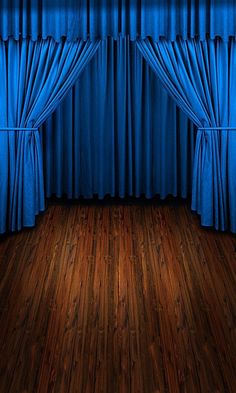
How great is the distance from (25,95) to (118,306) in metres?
1.92

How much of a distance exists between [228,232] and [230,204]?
0.21 m

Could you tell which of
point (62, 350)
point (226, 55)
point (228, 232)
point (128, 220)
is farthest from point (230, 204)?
point (62, 350)

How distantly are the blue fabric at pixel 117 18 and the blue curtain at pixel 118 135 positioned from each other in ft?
1.51

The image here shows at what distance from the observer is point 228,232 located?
417 centimetres

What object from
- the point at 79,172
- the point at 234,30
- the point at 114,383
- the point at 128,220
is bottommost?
the point at 114,383

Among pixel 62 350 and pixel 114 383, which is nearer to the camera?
pixel 114 383

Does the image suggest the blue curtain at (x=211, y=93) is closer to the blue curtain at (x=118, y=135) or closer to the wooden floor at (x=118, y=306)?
the wooden floor at (x=118, y=306)

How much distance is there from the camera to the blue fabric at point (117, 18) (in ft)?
13.4

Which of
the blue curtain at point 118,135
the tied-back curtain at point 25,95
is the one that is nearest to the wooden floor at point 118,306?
the tied-back curtain at point 25,95

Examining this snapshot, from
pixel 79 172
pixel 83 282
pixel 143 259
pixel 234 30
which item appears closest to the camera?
pixel 83 282

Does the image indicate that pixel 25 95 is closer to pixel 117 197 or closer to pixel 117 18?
pixel 117 18

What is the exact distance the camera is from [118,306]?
3031 mm

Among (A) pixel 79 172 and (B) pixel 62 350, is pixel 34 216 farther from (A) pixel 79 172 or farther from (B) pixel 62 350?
(B) pixel 62 350

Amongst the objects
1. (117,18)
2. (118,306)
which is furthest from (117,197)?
(118,306)
